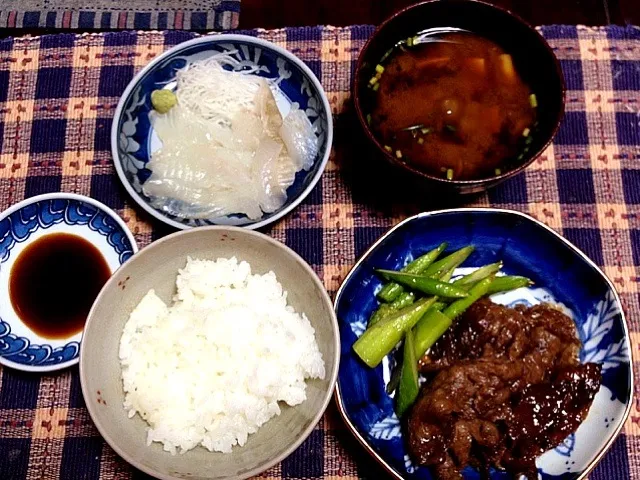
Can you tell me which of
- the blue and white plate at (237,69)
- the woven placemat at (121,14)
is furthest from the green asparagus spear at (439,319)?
the woven placemat at (121,14)

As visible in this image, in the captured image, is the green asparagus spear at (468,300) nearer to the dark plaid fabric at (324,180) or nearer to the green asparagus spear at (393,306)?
the green asparagus spear at (393,306)

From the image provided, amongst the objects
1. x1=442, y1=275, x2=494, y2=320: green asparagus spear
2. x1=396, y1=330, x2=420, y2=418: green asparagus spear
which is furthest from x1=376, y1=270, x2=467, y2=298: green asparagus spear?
x1=396, y1=330, x2=420, y2=418: green asparagus spear

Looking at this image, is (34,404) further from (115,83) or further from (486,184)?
(486,184)

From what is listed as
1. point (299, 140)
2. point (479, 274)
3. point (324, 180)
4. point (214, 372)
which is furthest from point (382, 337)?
point (299, 140)

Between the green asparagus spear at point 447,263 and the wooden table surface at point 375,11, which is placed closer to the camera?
the green asparagus spear at point 447,263

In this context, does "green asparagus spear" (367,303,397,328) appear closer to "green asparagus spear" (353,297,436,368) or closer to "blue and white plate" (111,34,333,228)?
"green asparagus spear" (353,297,436,368)
